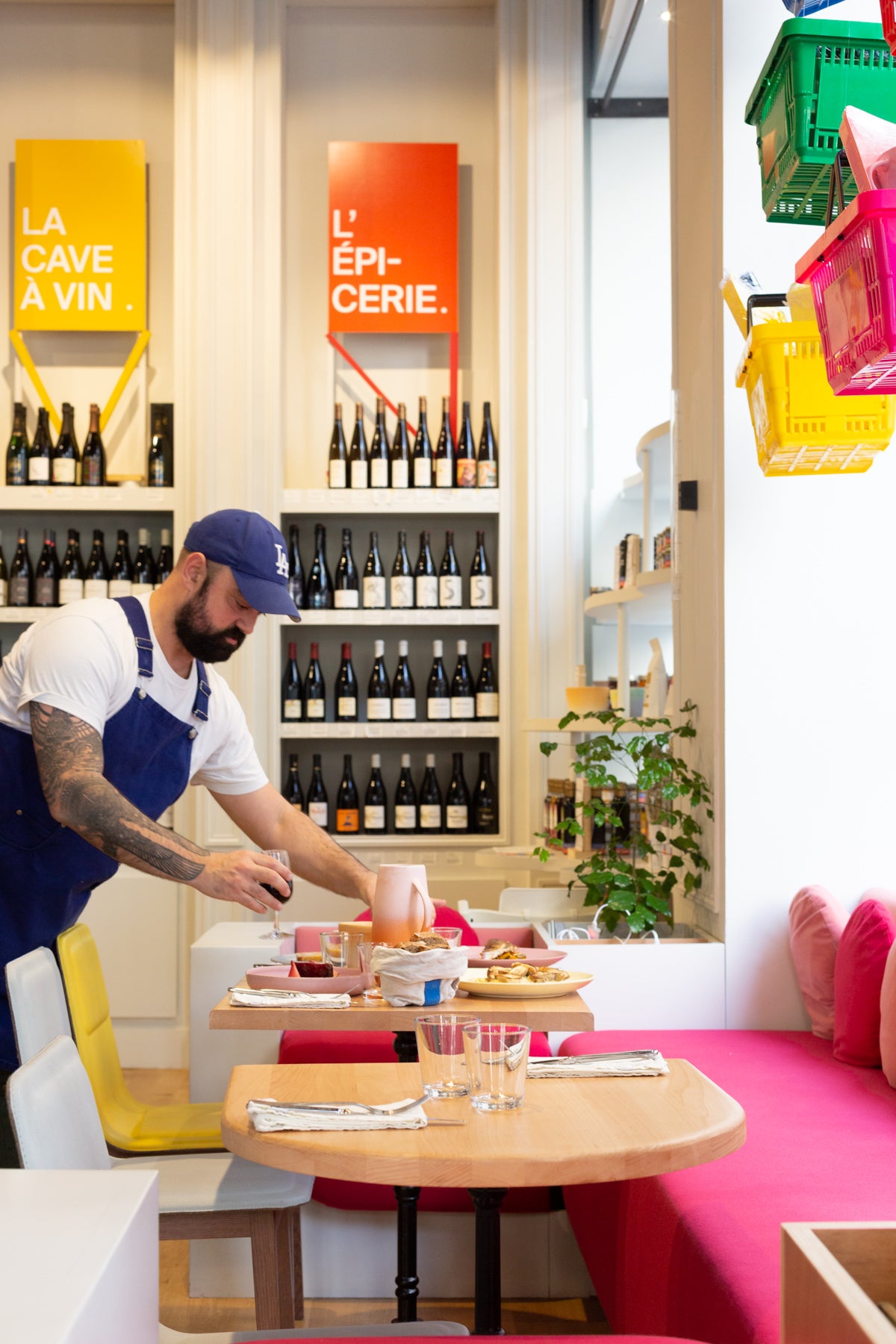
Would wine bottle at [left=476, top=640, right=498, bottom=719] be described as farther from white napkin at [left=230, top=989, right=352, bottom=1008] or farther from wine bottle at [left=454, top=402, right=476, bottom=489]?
white napkin at [left=230, top=989, right=352, bottom=1008]

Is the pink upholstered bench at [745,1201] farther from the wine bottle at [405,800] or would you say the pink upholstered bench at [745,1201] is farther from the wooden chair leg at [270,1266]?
the wine bottle at [405,800]

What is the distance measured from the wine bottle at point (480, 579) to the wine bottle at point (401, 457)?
16.0 inches

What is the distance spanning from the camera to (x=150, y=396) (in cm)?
564

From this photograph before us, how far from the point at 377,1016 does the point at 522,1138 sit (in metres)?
0.56

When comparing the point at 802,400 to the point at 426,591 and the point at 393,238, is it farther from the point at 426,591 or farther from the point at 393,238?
the point at 393,238

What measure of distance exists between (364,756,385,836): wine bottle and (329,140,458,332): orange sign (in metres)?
1.87

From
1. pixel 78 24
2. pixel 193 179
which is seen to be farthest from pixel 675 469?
pixel 78 24

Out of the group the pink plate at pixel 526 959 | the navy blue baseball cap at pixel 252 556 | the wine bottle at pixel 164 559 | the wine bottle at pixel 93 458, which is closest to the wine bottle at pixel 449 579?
the wine bottle at pixel 164 559

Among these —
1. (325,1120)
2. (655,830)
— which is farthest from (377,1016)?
(655,830)

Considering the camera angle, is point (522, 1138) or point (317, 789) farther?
point (317, 789)

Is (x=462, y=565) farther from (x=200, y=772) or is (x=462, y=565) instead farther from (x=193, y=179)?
(x=200, y=772)

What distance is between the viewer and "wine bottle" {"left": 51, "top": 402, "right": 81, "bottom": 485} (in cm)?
536

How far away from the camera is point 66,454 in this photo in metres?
5.49

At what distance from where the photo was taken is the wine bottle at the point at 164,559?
5.41 metres
